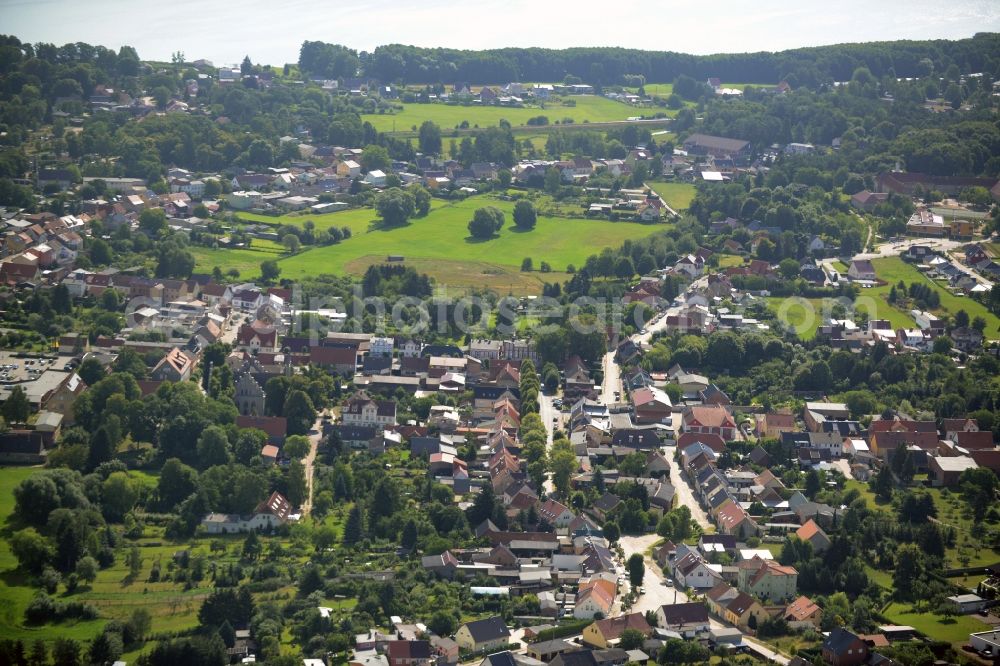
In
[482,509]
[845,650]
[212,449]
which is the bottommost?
[845,650]

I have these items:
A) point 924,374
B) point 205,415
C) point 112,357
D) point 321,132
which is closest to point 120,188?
point 321,132

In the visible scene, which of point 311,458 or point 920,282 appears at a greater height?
point 920,282

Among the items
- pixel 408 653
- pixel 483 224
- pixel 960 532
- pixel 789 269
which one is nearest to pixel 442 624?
pixel 408 653

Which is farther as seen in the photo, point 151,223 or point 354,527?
point 151,223

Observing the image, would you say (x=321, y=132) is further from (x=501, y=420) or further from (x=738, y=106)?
(x=501, y=420)

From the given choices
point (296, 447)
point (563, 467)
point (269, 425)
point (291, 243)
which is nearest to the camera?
point (563, 467)

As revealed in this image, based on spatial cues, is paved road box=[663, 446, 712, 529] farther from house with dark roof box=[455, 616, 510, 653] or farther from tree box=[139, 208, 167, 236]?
tree box=[139, 208, 167, 236]

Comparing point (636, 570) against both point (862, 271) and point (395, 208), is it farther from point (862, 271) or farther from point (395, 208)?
point (395, 208)

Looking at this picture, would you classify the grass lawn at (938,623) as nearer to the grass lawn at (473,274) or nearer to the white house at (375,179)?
the grass lawn at (473,274)
